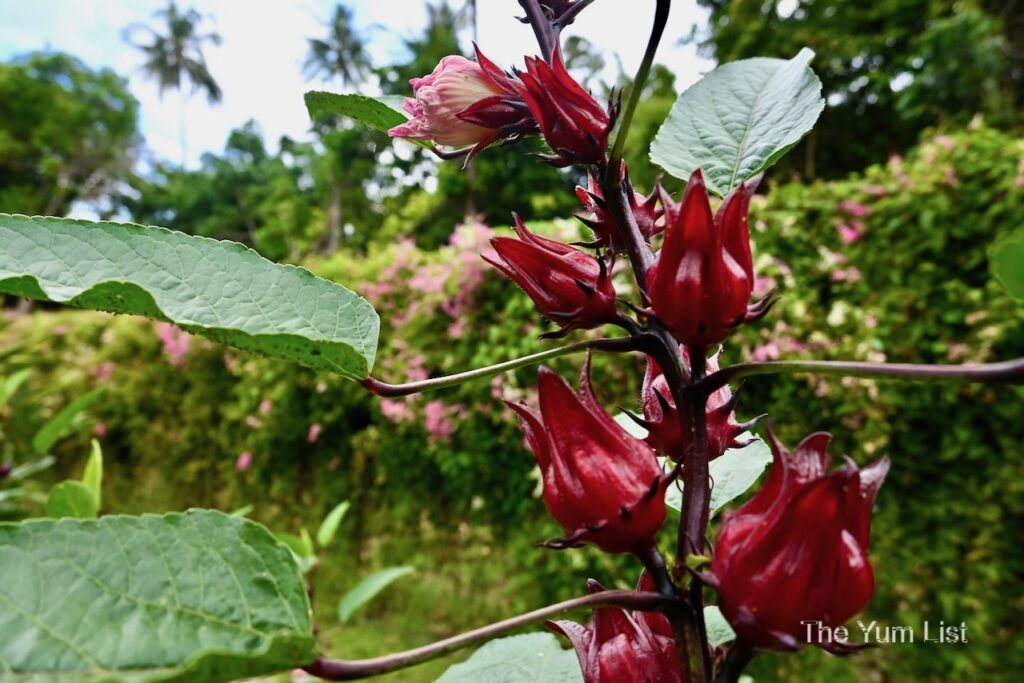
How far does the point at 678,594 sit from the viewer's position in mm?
304

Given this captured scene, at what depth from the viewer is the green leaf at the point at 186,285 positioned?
285mm

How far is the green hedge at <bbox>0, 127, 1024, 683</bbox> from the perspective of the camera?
1988 millimetres

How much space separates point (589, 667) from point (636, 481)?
0.36 ft

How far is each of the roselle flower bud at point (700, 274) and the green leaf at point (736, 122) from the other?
0.34 feet

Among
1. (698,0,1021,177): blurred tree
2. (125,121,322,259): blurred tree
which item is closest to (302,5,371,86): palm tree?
(125,121,322,259): blurred tree

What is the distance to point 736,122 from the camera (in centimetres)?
45

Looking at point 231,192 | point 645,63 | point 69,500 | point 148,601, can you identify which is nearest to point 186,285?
point 148,601

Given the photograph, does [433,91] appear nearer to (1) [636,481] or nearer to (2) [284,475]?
(1) [636,481]

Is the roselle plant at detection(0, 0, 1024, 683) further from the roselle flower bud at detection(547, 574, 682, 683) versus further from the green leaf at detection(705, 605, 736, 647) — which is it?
the green leaf at detection(705, 605, 736, 647)

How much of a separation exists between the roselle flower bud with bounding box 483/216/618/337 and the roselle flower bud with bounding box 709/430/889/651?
0.44 feet

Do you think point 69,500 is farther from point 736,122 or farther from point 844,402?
point 844,402

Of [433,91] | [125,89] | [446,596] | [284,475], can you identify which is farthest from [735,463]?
[125,89]

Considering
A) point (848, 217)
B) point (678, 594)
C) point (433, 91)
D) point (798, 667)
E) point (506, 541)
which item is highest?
point (848, 217)

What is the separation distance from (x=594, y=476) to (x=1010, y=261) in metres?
0.19
